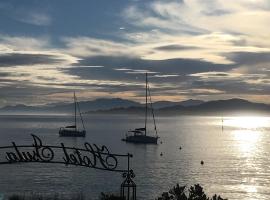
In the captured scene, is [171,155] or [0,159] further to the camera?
[171,155]

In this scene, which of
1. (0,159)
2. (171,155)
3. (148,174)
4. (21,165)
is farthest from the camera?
(171,155)

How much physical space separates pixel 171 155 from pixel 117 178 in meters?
46.5

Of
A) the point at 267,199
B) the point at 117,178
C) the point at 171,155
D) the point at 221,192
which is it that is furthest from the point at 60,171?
the point at 171,155

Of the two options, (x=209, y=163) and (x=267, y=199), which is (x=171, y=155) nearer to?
(x=209, y=163)

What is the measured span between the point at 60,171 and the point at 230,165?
3836 cm

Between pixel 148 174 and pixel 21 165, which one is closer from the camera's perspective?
pixel 148 174

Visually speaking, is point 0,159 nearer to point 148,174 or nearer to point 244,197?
point 148,174

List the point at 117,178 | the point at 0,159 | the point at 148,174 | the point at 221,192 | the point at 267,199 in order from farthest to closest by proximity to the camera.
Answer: the point at 0,159
the point at 148,174
the point at 117,178
the point at 221,192
the point at 267,199

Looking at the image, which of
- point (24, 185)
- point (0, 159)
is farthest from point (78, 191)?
point (0, 159)

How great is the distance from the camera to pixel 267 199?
59.4m

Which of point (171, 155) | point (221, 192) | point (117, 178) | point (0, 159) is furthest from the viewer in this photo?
point (171, 155)

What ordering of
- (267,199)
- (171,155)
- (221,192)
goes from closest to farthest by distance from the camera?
(267,199) < (221,192) < (171,155)

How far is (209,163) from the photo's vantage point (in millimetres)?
100438

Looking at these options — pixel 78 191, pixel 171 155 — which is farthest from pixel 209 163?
pixel 78 191
